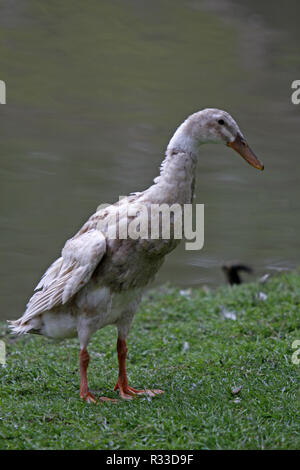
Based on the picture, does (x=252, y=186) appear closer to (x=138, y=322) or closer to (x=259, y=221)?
(x=259, y=221)

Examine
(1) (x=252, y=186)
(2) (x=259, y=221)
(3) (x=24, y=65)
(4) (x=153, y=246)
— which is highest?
(3) (x=24, y=65)

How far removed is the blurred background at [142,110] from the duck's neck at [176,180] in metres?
6.53

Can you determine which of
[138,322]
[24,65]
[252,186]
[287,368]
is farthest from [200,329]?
[24,65]

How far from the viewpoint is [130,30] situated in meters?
14.4

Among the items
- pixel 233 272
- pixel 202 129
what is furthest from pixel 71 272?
pixel 233 272

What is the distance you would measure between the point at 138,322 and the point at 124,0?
9.15 m

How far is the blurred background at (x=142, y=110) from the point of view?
11969 millimetres

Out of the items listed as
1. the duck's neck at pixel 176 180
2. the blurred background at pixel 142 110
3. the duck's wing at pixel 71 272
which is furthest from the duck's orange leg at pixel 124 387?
the blurred background at pixel 142 110

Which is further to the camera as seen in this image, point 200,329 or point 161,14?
point 161,14

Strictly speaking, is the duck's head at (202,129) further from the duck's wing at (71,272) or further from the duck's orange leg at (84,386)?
the duck's orange leg at (84,386)

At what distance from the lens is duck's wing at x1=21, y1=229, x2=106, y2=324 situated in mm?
4629

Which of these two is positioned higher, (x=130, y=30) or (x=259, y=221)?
(x=130, y=30)

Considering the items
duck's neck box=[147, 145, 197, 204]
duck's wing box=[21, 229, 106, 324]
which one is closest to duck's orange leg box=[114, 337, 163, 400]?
duck's wing box=[21, 229, 106, 324]

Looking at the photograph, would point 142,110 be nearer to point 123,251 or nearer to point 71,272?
point 71,272
